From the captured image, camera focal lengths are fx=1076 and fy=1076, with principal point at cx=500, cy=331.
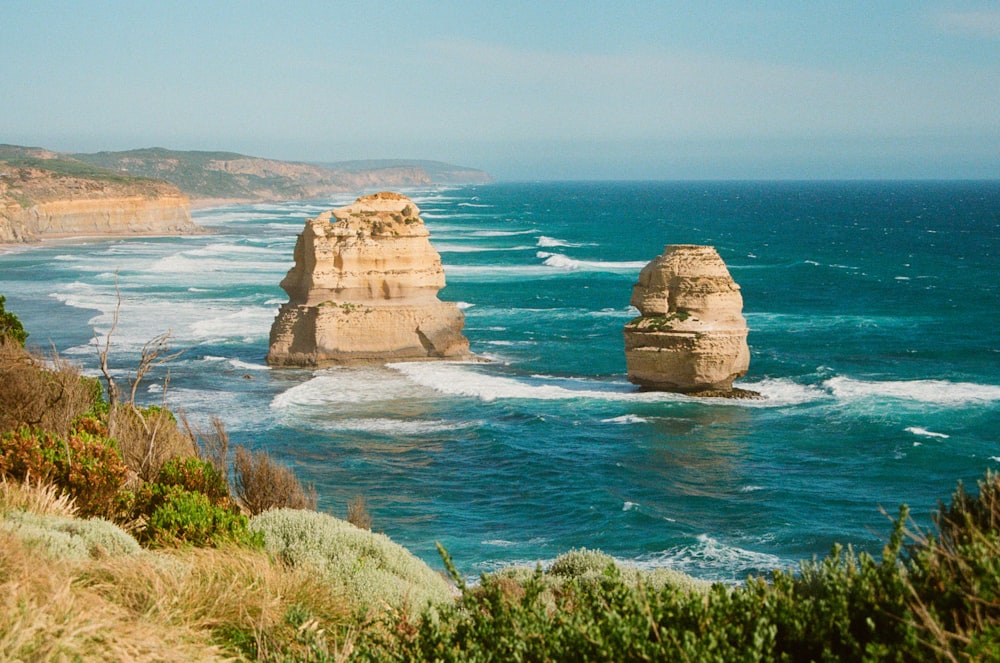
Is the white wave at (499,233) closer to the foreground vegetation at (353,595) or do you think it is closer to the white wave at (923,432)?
the white wave at (923,432)

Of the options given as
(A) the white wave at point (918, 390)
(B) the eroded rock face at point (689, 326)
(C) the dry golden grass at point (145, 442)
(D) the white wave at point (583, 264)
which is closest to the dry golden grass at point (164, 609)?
(C) the dry golden grass at point (145, 442)

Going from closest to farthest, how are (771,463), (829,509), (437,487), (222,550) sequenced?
(222,550) < (829,509) < (437,487) < (771,463)

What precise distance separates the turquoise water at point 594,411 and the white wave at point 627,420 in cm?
12

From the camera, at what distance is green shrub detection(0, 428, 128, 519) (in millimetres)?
12305

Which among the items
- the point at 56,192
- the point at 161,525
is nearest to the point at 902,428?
the point at 161,525

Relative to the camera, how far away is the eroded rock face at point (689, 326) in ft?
99.2

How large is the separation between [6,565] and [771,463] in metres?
19.5

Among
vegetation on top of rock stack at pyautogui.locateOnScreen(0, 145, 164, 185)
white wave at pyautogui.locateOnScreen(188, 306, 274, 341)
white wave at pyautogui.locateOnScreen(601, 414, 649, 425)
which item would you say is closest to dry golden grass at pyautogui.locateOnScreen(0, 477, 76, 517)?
white wave at pyautogui.locateOnScreen(601, 414, 649, 425)

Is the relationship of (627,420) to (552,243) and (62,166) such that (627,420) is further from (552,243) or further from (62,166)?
(62,166)

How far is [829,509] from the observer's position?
70.8 ft

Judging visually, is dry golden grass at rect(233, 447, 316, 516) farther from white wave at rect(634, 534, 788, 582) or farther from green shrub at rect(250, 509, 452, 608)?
white wave at rect(634, 534, 788, 582)

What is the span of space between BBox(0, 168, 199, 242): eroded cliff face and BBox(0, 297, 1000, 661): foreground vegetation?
8551 centimetres

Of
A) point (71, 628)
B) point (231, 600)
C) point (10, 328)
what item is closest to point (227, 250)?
point (10, 328)

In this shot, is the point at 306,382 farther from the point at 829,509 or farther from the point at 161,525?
the point at 161,525
